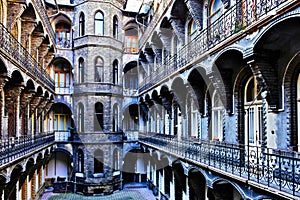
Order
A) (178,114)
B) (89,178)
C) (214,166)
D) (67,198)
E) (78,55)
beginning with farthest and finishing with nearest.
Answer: (78,55), (89,178), (67,198), (178,114), (214,166)

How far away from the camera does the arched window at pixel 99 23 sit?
21938mm

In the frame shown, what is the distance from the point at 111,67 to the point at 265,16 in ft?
53.2

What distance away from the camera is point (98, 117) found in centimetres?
2170

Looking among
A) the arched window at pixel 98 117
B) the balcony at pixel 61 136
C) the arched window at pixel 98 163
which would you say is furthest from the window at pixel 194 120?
the balcony at pixel 61 136

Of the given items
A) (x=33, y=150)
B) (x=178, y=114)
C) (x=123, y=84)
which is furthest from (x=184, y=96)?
(x=123, y=84)

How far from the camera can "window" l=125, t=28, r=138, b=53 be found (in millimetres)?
24386

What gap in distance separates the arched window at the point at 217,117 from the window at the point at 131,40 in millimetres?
13756

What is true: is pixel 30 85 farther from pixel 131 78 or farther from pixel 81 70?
pixel 131 78

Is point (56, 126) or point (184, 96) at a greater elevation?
point (184, 96)

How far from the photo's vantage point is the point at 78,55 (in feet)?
73.2

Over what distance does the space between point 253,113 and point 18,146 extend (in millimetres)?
9412

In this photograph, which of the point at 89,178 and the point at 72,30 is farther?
the point at 72,30

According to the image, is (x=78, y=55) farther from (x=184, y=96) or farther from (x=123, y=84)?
(x=184, y=96)

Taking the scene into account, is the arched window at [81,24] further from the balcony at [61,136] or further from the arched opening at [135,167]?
the arched opening at [135,167]
